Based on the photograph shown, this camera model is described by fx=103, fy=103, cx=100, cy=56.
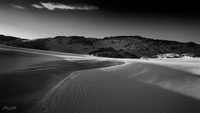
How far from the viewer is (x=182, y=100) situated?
2271mm

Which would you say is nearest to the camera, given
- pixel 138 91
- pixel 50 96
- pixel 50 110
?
pixel 50 110

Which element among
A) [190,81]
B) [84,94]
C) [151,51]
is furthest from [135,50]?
[84,94]

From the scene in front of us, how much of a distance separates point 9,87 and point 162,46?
138ft

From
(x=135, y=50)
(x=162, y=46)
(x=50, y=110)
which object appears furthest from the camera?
(x=162, y=46)

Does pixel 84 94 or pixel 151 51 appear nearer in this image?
pixel 84 94

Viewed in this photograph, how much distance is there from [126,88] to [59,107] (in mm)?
1781

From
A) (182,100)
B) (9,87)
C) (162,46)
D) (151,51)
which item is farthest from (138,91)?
(162,46)

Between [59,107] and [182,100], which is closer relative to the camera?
[59,107]

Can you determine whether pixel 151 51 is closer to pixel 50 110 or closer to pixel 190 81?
pixel 190 81

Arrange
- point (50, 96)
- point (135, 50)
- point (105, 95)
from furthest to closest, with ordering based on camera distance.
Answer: point (135, 50) < point (105, 95) < point (50, 96)

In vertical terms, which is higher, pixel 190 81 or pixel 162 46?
pixel 162 46

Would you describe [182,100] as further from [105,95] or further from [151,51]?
[151,51]

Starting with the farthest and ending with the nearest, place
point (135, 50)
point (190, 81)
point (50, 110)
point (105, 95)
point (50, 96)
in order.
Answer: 1. point (135, 50)
2. point (190, 81)
3. point (105, 95)
4. point (50, 96)
5. point (50, 110)

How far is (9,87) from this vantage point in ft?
8.11
